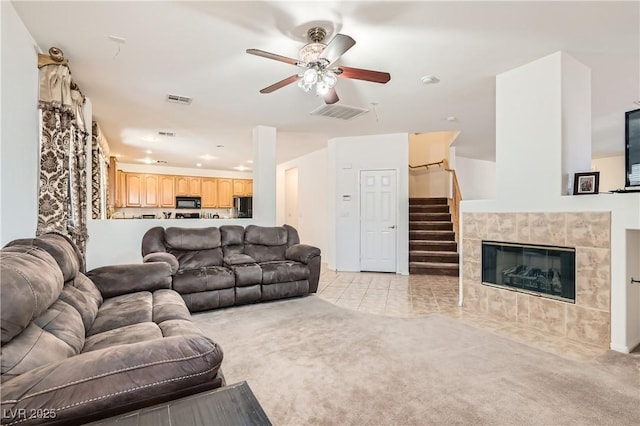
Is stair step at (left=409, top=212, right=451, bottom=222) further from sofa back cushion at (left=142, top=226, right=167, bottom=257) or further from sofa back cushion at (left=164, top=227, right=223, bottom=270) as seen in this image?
sofa back cushion at (left=142, top=226, right=167, bottom=257)

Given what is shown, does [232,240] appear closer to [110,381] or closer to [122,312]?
[122,312]

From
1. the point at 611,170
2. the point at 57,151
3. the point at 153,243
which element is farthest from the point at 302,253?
the point at 611,170

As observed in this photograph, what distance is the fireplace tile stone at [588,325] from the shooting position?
2.55 metres

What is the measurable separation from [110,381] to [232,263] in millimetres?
3007

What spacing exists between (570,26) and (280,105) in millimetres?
3097

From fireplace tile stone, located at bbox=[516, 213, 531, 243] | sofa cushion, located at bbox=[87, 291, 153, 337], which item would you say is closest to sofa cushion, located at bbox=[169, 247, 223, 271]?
sofa cushion, located at bbox=[87, 291, 153, 337]

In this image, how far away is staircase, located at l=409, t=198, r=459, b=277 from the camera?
5.71 meters

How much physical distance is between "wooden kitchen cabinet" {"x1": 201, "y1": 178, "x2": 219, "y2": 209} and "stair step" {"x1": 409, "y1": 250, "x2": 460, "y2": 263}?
6305mm

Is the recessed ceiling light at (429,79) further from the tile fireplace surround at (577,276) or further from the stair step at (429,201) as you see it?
the stair step at (429,201)

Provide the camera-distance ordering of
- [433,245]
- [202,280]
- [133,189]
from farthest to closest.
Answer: [133,189]
[433,245]
[202,280]

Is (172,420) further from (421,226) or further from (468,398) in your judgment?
(421,226)

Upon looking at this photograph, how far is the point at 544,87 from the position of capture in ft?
9.77

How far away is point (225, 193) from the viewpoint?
9883 mm

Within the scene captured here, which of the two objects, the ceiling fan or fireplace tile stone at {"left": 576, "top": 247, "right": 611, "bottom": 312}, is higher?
the ceiling fan
